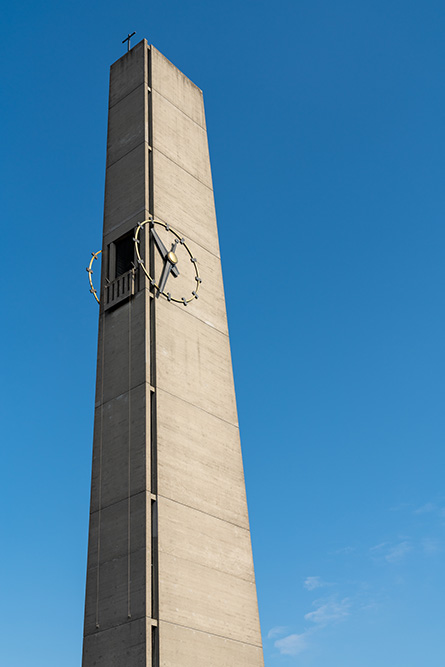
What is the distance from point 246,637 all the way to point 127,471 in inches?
240

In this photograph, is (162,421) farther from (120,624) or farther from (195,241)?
(195,241)

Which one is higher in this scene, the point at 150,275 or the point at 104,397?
the point at 150,275

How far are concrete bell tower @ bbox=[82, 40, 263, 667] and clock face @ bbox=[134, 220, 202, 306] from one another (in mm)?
58

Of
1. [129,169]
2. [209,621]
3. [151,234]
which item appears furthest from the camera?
[129,169]

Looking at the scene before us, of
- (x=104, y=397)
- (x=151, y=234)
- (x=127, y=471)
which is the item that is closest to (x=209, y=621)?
(x=127, y=471)

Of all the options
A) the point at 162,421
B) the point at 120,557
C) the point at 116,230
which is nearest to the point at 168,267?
the point at 116,230

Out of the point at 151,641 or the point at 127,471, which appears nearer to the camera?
the point at 151,641

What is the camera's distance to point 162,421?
78.5 feet

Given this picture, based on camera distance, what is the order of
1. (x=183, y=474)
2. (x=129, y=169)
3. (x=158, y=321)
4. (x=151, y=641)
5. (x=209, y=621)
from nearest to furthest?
(x=151, y=641)
(x=209, y=621)
(x=183, y=474)
(x=158, y=321)
(x=129, y=169)

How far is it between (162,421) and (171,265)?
19.4ft

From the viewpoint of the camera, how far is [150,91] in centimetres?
3127

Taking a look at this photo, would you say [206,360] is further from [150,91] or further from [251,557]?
[150,91]

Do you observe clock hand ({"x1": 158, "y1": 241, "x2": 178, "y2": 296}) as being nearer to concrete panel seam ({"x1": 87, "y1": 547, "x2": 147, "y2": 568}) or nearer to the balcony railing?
the balcony railing

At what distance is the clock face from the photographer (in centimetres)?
2656
